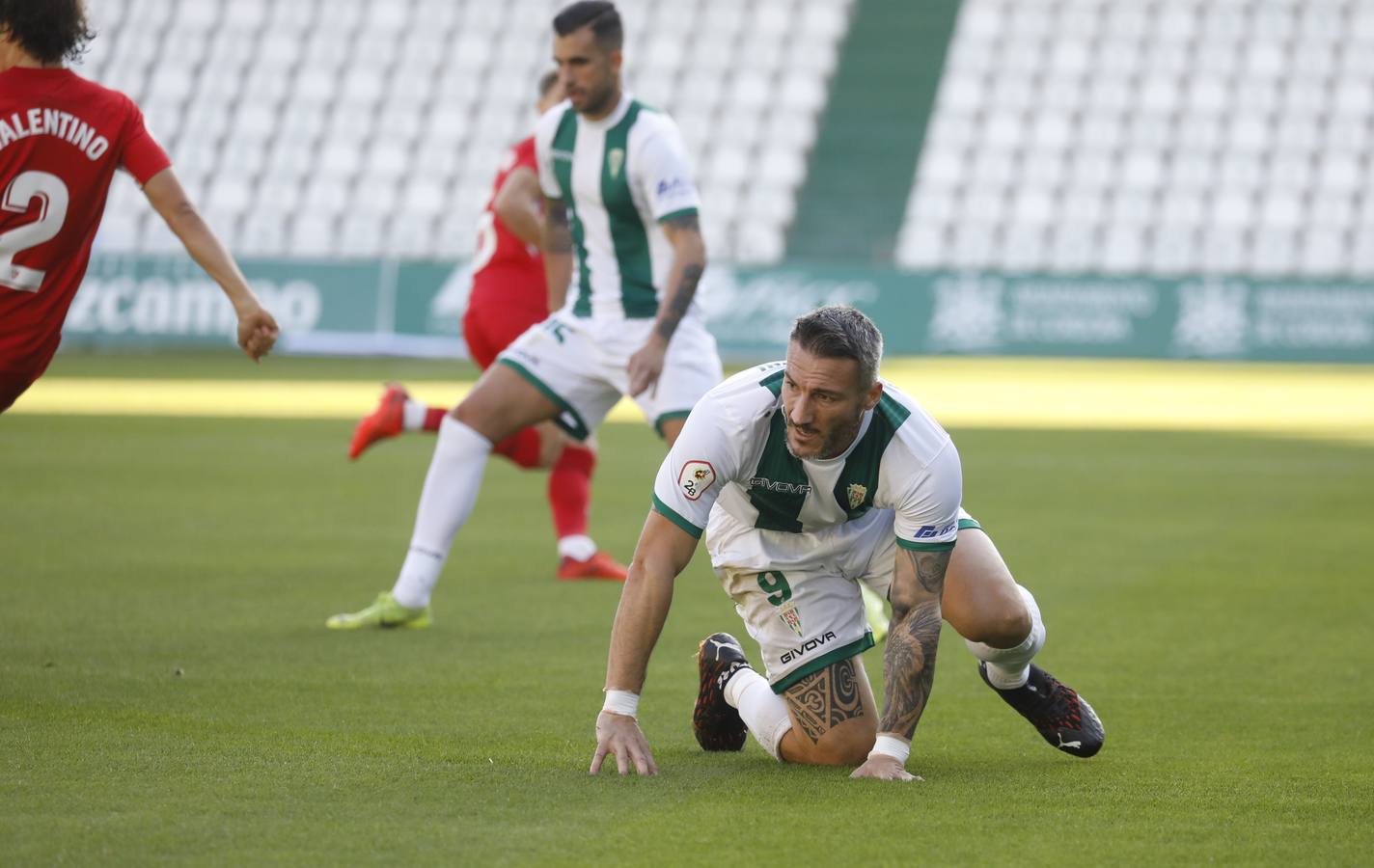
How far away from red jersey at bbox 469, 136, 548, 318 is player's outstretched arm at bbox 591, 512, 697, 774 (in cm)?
428

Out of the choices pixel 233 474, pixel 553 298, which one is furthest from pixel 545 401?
pixel 233 474

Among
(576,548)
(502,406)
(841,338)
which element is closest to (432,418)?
(576,548)

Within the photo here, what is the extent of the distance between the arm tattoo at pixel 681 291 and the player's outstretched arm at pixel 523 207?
0.71 metres

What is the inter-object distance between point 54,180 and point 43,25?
0.42 metres

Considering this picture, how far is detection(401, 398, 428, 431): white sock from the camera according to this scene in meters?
7.53

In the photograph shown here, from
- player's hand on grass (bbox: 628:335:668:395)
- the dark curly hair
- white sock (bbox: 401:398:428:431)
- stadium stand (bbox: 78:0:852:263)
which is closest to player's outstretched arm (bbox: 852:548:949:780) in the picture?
player's hand on grass (bbox: 628:335:668:395)

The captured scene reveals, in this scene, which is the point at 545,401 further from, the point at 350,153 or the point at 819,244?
the point at 350,153

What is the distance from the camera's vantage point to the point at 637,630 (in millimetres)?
4133

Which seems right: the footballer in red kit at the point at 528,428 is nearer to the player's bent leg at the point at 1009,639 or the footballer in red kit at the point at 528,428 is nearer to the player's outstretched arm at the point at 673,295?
the player's outstretched arm at the point at 673,295

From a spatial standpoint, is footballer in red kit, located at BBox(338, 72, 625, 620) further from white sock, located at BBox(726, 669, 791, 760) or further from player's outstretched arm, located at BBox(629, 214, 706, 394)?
white sock, located at BBox(726, 669, 791, 760)

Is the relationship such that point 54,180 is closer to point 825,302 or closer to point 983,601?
point 983,601

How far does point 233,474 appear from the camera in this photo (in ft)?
39.2

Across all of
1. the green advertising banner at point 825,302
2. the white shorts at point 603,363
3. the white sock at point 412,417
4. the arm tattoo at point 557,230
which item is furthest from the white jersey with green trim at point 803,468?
the green advertising banner at point 825,302

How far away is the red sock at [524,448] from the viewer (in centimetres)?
805
